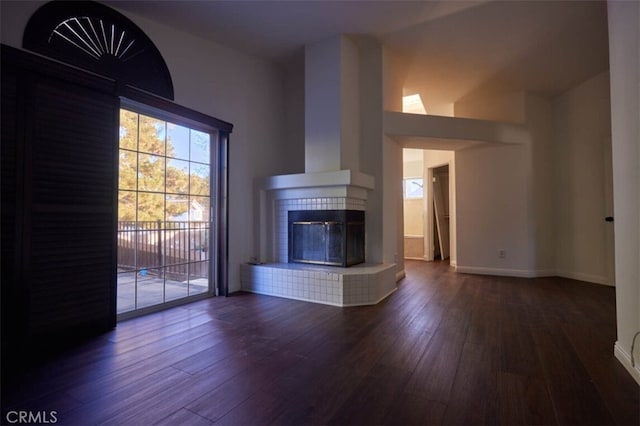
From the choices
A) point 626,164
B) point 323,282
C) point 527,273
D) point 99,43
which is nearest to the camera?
point 626,164

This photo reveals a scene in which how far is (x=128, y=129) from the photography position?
2869 mm

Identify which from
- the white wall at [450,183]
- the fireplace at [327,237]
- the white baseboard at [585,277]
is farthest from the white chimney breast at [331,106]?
the white baseboard at [585,277]

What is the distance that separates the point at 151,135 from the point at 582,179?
588cm

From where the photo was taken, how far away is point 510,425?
134 centimetres

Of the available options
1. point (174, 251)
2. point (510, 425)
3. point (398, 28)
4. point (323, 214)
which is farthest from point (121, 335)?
point (398, 28)

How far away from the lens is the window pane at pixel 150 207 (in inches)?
117

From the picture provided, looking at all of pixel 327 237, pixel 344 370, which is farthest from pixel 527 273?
pixel 344 370

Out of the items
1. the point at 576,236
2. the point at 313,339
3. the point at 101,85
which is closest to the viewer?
the point at 313,339

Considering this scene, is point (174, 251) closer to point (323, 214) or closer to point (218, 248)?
point (218, 248)

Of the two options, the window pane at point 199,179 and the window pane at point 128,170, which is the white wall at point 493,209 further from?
the window pane at point 128,170

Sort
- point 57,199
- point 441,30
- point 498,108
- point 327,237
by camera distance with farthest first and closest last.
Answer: point 498,108 < point 327,237 < point 441,30 < point 57,199

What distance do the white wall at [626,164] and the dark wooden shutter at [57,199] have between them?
12.1 ft

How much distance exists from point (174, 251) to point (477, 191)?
4.64 metres

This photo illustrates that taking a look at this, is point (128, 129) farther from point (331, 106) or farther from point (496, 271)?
point (496, 271)
